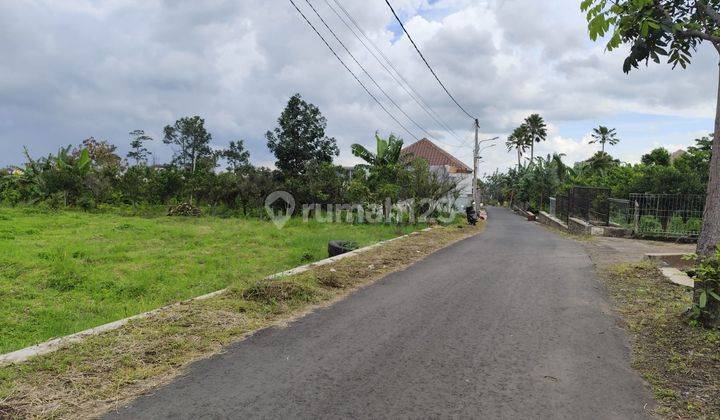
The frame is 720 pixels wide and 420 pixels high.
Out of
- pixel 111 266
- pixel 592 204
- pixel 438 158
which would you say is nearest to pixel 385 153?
pixel 592 204

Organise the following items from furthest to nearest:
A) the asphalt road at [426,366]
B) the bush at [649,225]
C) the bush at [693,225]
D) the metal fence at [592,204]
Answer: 1. the metal fence at [592,204]
2. the bush at [649,225]
3. the bush at [693,225]
4. the asphalt road at [426,366]

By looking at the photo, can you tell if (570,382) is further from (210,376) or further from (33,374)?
(33,374)

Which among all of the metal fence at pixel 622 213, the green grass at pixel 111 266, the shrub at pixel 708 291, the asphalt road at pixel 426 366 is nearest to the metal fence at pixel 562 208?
the metal fence at pixel 622 213

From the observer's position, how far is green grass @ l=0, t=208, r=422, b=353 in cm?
598

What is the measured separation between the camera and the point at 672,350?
4395 millimetres

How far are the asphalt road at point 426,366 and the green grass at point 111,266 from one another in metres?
2.24

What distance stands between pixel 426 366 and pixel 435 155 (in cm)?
4768

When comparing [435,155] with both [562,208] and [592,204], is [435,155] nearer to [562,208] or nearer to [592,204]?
[562,208]

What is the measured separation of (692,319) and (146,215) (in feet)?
73.8

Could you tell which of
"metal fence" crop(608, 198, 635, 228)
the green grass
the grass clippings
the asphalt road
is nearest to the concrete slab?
the grass clippings

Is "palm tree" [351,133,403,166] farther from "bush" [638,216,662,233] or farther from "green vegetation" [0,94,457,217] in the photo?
"bush" [638,216,662,233]

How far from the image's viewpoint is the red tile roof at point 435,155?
161 ft

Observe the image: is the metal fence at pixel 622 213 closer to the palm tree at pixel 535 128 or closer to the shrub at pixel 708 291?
the shrub at pixel 708 291

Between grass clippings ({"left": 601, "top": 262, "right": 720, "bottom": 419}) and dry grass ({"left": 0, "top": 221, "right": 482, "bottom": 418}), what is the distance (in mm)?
3706
